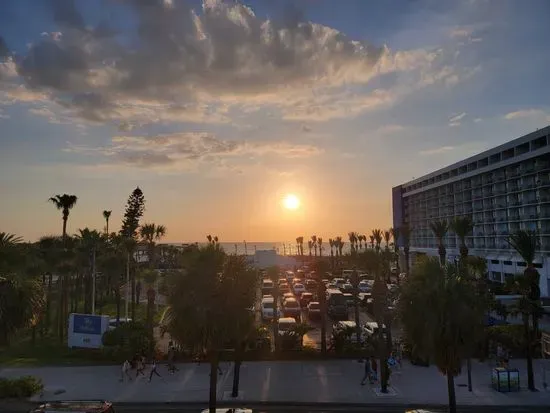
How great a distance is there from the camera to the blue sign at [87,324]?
31766 mm

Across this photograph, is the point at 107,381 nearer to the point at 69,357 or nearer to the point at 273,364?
the point at 69,357

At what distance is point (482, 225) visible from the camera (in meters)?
84.9

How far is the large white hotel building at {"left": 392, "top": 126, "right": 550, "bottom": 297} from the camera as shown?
6650cm

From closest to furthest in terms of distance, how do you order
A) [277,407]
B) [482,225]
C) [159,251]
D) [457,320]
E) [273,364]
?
1. [457,320]
2. [277,407]
3. [273,364]
4. [482,225]
5. [159,251]

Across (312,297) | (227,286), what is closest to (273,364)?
(227,286)

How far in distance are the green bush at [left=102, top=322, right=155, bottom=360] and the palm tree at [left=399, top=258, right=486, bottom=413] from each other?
18.0 metres

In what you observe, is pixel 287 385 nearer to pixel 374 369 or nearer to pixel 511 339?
pixel 374 369

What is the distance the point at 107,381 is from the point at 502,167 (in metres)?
73.0

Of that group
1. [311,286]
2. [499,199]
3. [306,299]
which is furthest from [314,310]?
[499,199]

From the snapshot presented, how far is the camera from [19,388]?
2186 centimetres

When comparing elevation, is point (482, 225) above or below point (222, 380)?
above

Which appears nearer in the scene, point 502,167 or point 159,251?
point 502,167

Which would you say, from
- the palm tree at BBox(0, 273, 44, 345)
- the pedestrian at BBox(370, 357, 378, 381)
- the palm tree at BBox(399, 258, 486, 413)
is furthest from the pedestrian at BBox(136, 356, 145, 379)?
the palm tree at BBox(399, 258, 486, 413)

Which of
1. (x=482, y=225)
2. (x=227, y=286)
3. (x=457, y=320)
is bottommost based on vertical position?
(x=457, y=320)
